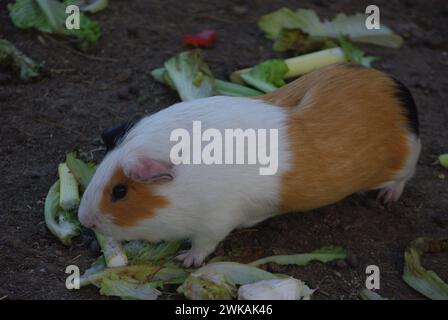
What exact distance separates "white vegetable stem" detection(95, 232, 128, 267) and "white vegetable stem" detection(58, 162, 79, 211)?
0.83 feet

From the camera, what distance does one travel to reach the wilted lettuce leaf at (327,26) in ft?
15.9

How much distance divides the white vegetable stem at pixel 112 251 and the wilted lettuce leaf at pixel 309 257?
0.51m

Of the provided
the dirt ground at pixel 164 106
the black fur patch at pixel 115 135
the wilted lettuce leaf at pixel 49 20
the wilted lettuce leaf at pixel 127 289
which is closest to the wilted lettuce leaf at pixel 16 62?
the dirt ground at pixel 164 106

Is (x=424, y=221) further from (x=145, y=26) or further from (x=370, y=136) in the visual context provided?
(x=145, y=26)

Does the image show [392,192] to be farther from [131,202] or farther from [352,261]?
[131,202]

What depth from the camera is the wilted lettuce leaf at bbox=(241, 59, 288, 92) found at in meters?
4.36

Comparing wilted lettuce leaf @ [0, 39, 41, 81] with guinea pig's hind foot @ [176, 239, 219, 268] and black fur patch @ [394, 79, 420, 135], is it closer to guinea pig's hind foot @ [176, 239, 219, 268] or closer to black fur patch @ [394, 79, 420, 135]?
guinea pig's hind foot @ [176, 239, 219, 268]

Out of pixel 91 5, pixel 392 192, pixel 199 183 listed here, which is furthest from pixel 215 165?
pixel 91 5

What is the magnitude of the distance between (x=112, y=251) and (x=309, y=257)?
2.57 ft

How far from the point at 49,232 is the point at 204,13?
227 centimetres

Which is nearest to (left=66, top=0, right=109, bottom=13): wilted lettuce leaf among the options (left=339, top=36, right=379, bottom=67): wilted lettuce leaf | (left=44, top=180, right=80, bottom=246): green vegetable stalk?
(left=339, top=36, right=379, bottom=67): wilted lettuce leaf

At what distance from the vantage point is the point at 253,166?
10.2 feet
